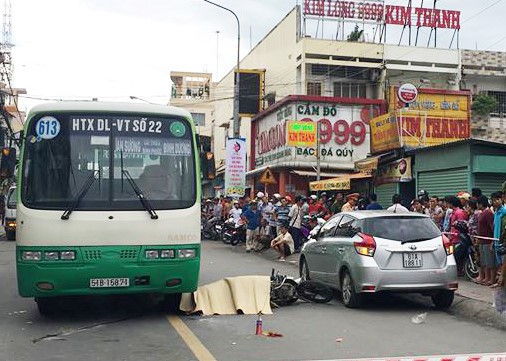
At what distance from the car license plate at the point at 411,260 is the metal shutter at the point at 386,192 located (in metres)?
12.2

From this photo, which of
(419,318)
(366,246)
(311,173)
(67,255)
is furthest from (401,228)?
(311,173)

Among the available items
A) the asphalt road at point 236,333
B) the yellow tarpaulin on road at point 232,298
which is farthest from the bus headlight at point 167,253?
the yellow tarpaulin on road at point 232,298

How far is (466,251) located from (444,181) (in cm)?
622

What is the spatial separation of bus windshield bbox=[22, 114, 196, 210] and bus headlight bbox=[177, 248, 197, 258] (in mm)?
581

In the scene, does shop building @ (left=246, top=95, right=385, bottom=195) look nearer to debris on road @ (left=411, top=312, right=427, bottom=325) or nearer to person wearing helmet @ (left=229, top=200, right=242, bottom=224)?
person wearing helmet @ (left=229, top=200, right=242, bottom=224)

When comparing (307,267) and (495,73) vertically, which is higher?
(495,73)

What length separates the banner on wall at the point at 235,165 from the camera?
25938 millimetres

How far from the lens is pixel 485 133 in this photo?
34.5 meters

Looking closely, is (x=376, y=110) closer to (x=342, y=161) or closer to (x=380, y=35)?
(x=342, y=161)

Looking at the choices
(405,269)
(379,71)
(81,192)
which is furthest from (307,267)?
(379,71)

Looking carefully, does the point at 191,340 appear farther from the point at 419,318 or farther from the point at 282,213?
the point at 282,213

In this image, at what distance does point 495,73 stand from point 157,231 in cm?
3221

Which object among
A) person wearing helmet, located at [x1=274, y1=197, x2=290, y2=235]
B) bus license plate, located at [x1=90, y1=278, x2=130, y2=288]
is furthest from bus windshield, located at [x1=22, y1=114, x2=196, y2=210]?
person wearing helmet, located at [x1=274, y1=197, x2=290, y2=235]

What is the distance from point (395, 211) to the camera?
430 inches
